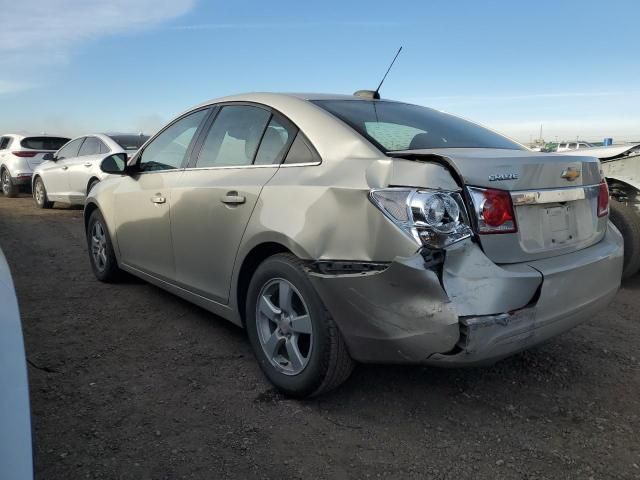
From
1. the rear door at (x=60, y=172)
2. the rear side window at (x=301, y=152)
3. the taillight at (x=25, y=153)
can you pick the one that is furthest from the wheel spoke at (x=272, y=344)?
the taillight at (x=25, y=153)

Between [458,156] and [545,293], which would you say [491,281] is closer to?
[545,293]

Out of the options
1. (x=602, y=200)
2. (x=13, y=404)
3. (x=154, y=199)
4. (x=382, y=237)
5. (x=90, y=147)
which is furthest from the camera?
(x=90, y=147)

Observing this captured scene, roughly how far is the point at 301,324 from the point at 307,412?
44 centimetres

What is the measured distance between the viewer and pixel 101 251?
16.0ft

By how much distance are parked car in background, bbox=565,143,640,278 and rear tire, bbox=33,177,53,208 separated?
10.00 meters

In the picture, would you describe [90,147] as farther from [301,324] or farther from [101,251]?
[301,324]

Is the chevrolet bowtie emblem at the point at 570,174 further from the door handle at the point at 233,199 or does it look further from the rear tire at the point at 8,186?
the rear tire at the point at 8,186

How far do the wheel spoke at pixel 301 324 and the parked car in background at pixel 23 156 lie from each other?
40.1 feet

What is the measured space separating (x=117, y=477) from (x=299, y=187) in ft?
4.81

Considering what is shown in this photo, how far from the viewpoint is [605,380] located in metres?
3.01

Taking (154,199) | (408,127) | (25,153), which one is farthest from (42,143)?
(408,127)

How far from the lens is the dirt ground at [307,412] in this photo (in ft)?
7.27

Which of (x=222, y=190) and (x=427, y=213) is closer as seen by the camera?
(x=427, y=213)

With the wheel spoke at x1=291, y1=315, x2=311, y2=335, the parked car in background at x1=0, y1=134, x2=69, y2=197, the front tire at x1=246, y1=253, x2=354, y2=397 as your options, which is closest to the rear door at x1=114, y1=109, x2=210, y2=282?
the front tire at x1=246, y1=253, x2=354, y2=397
